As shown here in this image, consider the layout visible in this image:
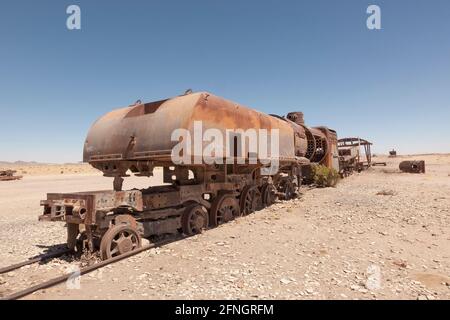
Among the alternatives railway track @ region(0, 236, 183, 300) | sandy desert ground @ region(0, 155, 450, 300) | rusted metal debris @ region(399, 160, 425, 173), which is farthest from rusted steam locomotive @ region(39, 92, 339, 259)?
rusted metal debris @ region(399, 160, 425, 173)

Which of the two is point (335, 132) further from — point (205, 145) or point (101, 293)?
point (101, 293)

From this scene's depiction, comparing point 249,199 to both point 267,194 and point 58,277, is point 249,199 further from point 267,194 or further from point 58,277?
point 58,277

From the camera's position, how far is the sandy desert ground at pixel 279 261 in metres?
4.66

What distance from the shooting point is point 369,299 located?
4340 millimetres

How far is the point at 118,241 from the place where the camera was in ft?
20.4

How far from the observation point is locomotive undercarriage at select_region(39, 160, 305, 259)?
6199mm

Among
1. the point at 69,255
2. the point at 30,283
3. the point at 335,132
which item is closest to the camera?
the point at 30,283

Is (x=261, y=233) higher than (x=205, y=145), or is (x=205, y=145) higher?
(x=205, y=145)

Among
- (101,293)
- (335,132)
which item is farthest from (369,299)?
(335,132)

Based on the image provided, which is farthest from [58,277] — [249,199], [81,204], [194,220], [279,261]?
[249,199]

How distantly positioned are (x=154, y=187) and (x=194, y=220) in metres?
1.36

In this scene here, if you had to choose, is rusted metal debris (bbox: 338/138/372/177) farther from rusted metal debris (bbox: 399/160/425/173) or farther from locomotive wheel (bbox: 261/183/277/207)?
locomotive wheel (bbox: 261/183/277/207)
